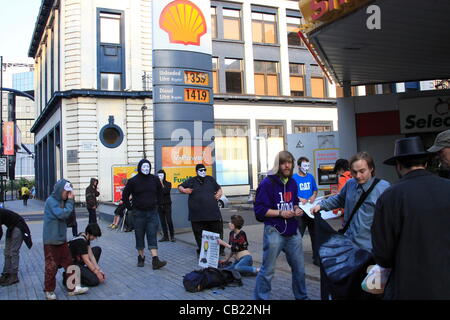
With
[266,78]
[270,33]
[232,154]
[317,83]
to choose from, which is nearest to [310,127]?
[317,83]

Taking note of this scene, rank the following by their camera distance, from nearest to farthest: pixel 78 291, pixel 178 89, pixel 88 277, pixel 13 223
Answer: pixel 78 291 → pixel 88 277 → pixel 13 223 → pixel 178 89

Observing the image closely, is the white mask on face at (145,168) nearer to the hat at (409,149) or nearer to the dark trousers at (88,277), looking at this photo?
the dark trousers at (88,277)

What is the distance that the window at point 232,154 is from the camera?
31000mm

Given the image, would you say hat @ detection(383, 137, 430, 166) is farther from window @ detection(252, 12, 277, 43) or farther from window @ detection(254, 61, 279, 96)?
window @ detection(252, 12, 277, 43)

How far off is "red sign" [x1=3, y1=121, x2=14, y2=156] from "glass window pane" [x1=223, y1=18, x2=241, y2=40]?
928 inches

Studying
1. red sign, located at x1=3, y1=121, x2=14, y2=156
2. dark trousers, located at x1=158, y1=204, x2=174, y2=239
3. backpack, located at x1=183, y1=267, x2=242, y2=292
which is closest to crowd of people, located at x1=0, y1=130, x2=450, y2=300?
dark trousers, located at x1=158, y1=204, x2=174, y2=239

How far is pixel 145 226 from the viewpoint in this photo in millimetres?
7844

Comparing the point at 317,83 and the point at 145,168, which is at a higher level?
the point at 317,83

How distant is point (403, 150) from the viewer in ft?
9.74

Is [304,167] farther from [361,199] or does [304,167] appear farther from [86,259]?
[86,259]

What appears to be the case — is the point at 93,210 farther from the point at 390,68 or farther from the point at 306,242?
the point at 390,68

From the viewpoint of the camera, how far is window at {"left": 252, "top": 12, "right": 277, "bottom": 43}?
3281 cm

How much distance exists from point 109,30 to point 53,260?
2513 cm
